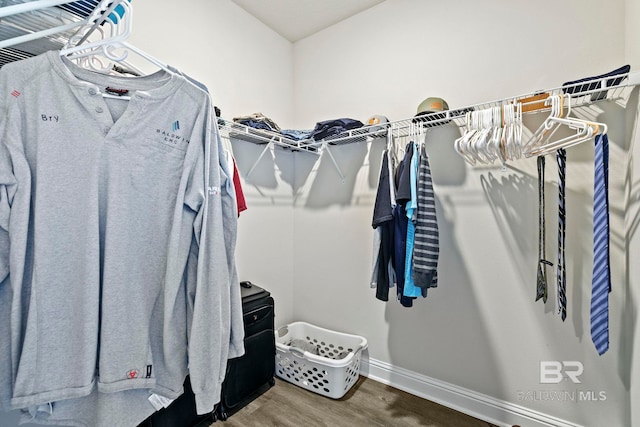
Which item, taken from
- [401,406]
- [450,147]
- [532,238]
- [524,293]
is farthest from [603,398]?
[450,147]

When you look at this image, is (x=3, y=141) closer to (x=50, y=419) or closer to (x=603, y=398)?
(x=50, y=419)

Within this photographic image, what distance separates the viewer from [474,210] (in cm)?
175

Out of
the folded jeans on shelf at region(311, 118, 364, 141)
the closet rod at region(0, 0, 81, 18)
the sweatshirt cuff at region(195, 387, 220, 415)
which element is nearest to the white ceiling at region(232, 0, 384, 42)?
the folded jeans on shelf at region(311, 118, 364, 141)

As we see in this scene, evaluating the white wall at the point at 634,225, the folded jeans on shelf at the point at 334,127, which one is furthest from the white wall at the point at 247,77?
the white wall at the point at 634,225

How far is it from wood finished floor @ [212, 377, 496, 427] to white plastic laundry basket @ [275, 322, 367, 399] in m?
0.07

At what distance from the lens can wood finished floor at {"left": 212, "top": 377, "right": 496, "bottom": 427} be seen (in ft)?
5.37

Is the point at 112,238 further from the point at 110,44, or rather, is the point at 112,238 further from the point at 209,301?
the point at 110,44

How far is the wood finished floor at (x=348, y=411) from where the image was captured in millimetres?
1638

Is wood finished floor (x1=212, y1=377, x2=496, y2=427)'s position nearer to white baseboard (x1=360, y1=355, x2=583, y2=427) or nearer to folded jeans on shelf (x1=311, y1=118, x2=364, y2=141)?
white baseboard (x1=360, y1=355, x2=583, y2=427)

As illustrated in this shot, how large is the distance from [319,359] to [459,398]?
0.88m

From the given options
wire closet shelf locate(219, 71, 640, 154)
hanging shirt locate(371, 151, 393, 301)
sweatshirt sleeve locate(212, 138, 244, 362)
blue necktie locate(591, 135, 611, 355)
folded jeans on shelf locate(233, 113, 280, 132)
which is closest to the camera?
sweatshirt sleeve locate(212, 138, 244, 362)

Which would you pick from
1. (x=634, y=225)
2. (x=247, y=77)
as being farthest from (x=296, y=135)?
(x=634, y=225)

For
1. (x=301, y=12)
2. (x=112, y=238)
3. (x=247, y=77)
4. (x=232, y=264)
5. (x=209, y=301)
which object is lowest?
(x=209, y=301)

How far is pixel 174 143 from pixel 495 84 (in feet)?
5.75
